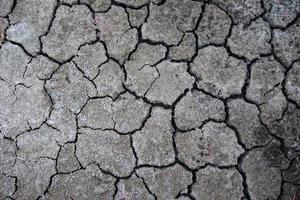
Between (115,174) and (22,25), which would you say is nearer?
(115,174)

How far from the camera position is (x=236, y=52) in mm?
3535

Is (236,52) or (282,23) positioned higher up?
(282,23)

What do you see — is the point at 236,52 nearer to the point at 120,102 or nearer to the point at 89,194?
the point at 120,102

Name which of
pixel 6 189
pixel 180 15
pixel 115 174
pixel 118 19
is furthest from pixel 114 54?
pixel 6 189

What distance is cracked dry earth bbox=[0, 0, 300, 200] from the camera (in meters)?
3.37

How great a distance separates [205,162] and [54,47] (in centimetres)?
144

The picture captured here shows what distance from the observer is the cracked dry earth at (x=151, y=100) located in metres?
3.37

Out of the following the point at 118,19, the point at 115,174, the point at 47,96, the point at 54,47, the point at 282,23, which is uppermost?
the point at 282,23

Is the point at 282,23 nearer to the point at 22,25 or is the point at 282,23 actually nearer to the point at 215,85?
the point at 215,85

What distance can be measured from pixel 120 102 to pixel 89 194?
70 cm

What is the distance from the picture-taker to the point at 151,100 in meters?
3.51

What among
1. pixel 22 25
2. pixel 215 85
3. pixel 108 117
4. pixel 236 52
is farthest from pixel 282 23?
pixel 22 25

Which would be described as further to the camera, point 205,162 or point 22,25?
point 22,25

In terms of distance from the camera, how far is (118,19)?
145 inches
